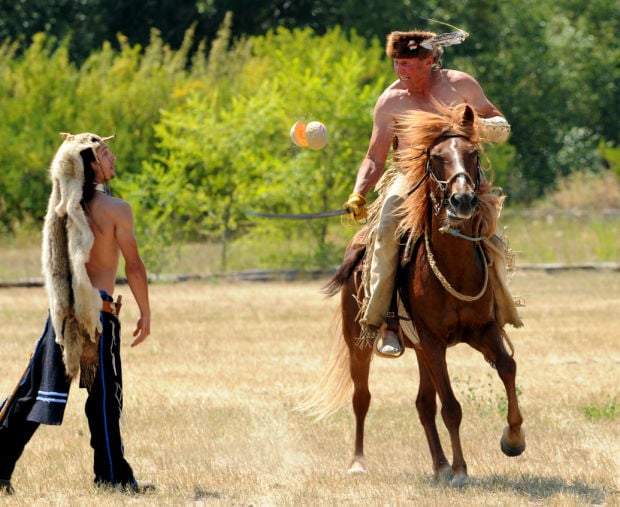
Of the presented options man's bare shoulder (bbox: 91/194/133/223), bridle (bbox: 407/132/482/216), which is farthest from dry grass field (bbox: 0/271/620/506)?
bridle (bbox: 407/132/482/216)

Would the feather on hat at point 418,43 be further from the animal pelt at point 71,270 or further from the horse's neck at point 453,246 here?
the animal pelt at point 71,270

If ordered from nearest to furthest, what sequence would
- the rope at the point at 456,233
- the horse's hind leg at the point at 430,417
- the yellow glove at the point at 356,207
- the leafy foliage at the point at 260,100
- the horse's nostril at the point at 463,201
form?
the horse's nostril at the point at 463,201, the rope at the point at 456,233, the horse's hind leg at the point at 430,417, the yellow glove at the point at 356,207, the leafy foliage at the point at 260,100

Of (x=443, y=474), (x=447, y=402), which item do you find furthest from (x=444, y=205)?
(x=443, y=474)

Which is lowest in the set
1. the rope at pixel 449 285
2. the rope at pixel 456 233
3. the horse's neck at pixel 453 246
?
the rope at pixel 449 285

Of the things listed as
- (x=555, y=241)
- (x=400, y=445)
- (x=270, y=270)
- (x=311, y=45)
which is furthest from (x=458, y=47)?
(x=400, y=445)

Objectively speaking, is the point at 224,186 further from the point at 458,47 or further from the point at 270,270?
the point at 458,47

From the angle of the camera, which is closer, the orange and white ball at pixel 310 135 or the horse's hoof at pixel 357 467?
the horse's hoof at pixel 357 467

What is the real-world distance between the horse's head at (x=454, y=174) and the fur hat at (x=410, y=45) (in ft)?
2.87

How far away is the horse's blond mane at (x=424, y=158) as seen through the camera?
26.2 ft

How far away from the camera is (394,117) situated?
8.73m

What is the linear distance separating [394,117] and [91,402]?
2.69 meters

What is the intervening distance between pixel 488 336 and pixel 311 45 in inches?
1119

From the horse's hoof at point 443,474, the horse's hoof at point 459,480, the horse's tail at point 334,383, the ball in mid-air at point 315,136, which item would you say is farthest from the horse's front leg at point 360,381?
the ball in mid-air at point 315,136

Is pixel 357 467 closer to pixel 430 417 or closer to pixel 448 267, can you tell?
pixel 430 417
